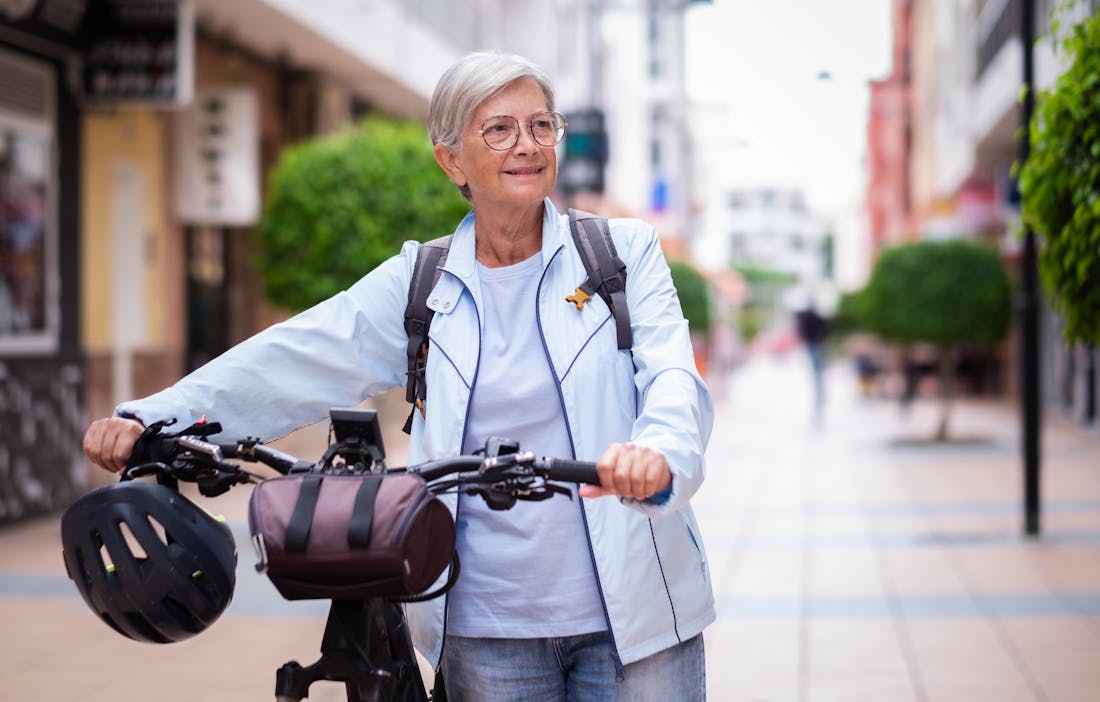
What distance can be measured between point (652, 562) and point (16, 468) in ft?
30.1

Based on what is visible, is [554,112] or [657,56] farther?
[657,56]

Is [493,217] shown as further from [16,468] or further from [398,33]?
[398,33]

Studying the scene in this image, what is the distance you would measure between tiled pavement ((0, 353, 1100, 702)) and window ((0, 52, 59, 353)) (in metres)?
1.63

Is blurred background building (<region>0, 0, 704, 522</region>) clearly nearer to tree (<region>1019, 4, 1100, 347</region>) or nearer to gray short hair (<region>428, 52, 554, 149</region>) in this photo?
tree (<region>1019, 4, 1100, 347</region>)

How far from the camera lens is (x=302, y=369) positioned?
9.09 feet

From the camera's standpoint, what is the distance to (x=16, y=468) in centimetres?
1084

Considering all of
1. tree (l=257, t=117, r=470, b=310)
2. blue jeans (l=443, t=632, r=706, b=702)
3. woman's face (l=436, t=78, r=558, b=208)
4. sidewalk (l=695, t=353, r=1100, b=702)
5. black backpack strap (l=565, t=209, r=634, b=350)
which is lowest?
sidewalk (l=695, t=353, r=1100, b=702)

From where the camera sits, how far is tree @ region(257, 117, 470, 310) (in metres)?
9.75

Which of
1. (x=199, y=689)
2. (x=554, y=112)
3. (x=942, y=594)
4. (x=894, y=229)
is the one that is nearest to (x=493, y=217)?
(x=554, y=112)

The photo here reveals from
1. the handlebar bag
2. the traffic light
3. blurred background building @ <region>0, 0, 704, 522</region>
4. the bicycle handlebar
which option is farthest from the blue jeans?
the traffic light

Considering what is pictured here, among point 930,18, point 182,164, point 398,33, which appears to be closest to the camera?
point 182,164

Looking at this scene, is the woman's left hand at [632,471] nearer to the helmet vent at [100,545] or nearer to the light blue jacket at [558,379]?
the light blue jacket at [558,379]

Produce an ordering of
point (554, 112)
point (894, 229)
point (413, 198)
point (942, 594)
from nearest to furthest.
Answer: point (554, 112) → point (942, 594) → point (413, 198) → point (894, 229)

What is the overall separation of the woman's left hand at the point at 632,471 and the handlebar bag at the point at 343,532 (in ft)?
0.89
